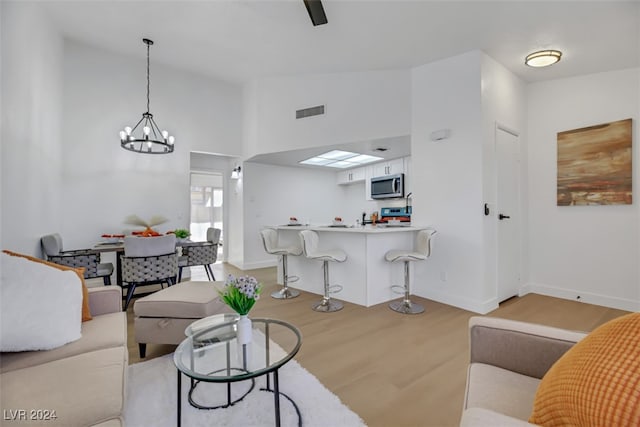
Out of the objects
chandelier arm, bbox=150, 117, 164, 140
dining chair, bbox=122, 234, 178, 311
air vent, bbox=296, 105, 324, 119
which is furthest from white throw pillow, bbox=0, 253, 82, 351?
chandelier arm, bbox=150, 117, 164, 140

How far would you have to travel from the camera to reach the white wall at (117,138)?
4.29m

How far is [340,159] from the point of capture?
223 inches

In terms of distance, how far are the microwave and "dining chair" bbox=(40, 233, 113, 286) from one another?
181 inches

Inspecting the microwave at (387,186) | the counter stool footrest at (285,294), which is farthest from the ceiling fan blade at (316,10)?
the microwave at (387,186)

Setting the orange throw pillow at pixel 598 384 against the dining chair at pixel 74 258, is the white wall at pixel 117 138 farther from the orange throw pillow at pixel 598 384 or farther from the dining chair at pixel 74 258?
the orange throw pillow at pixel 598 384

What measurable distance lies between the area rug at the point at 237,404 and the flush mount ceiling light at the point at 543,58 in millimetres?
4038

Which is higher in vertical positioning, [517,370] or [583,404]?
[583,404]

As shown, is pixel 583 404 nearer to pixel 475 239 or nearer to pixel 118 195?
pixel 475 239

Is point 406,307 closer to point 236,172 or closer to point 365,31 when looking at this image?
point 365,31

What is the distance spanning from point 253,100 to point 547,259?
5.55 m

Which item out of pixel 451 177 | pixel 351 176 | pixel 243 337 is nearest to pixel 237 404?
pixel 243 337

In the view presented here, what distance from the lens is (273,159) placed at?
5660mm

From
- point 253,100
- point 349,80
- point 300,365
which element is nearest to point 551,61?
point 349,80

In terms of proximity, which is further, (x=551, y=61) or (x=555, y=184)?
(x=555, y=184)
